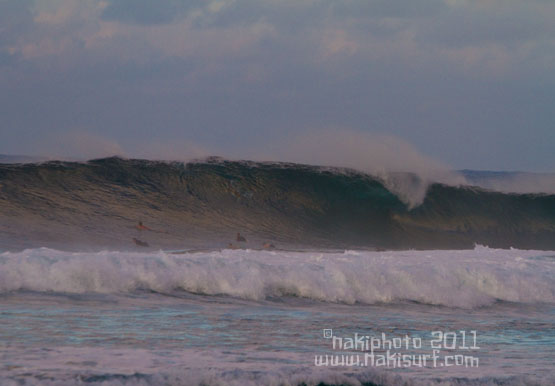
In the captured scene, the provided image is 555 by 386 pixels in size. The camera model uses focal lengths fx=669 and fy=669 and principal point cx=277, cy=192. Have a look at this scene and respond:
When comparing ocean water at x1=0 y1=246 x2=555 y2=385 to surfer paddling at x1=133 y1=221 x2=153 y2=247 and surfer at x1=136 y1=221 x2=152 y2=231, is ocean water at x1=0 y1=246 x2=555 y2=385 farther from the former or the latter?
surfer at x1=136 y1=221 x2=152 y2=231

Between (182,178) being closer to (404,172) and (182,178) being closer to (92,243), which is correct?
(92,243)

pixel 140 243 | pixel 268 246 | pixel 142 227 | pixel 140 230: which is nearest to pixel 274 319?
pixel 140 243

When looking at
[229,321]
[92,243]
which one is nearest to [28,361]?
[229,321]

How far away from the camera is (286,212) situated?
15.2 meters

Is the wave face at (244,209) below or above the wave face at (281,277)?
above

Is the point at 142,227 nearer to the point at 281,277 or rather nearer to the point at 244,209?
the point at 244,209

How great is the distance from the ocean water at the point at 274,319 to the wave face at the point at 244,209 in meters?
4.48

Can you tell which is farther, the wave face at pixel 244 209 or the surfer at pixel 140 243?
the wave face at pixel 244 209

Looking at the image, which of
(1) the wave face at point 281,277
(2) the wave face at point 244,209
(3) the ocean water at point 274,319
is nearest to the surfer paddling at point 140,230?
(2) the wave face at point 244,209

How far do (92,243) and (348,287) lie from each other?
5707 millimetres

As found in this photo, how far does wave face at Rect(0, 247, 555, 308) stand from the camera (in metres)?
7.12

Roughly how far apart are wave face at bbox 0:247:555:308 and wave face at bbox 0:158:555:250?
409 cm

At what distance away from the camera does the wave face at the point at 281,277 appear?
712 cm

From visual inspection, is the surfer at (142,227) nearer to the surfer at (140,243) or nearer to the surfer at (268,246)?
the surfer at (140,243)
